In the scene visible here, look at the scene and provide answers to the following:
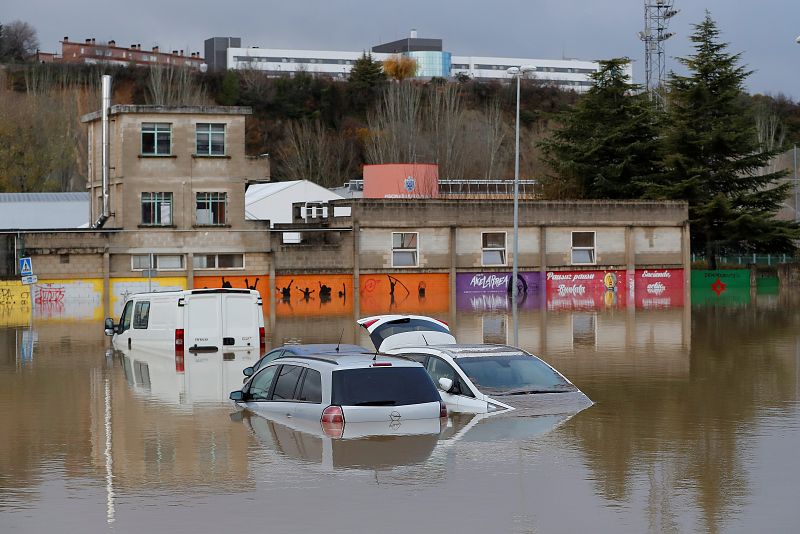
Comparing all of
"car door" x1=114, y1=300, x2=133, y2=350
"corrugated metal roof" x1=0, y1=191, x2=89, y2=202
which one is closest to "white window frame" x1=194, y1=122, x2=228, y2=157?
"corrugated metal roof" x1=0, y1=191, x2=89, y2=202

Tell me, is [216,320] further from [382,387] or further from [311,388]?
[382,387]

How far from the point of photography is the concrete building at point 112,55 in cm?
13125

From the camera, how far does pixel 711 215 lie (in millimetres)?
68750

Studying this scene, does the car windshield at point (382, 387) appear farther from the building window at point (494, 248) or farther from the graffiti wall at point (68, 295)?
the building window at point (494, 248)

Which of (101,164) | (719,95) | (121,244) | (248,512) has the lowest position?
(248,512)

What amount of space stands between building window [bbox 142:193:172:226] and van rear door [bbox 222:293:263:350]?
1043 inches

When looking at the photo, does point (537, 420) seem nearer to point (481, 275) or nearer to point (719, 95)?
point (481, 275)

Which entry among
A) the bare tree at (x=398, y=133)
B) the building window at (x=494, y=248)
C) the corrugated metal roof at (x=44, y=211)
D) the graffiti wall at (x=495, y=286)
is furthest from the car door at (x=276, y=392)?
the bare tree at (x=398, y=133)

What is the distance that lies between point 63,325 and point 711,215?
131ft

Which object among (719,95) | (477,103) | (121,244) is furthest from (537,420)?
(477,103)

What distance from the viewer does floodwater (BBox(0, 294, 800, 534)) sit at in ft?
38.7

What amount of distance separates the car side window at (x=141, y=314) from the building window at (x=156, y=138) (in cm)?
2395

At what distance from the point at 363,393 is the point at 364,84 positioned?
10868 cm

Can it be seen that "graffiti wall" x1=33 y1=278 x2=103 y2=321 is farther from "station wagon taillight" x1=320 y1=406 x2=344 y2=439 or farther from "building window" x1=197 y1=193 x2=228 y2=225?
"station wagon taillight" x1=320 y1=406 x2=344 y2=439
